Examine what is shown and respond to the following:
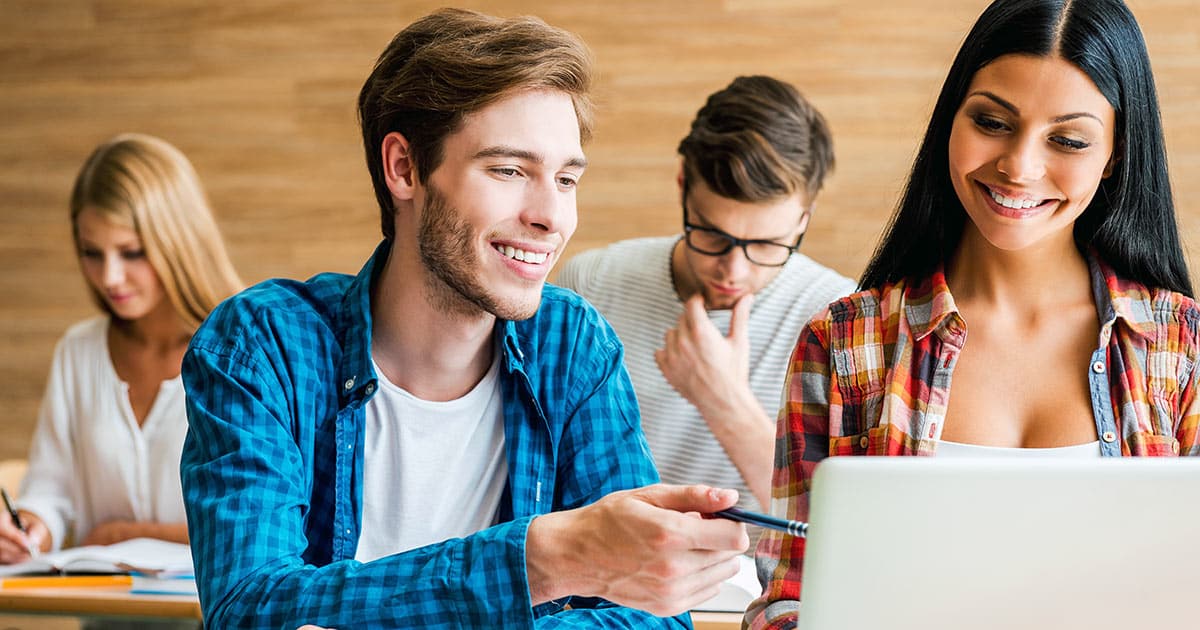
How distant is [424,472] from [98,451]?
1247mm

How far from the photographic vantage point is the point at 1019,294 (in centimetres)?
140

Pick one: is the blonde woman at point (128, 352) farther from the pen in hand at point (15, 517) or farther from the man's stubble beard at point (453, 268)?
the man's stubble beard at point (453, 268)

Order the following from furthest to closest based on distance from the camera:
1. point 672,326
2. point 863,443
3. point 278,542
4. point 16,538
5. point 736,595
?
point 672,326 → point 16,538 → point 736,595 → point 863,443 → point 278,542

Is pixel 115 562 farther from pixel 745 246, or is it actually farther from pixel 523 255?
pixel 745 246

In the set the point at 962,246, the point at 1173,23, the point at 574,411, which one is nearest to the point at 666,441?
the point at 574,411

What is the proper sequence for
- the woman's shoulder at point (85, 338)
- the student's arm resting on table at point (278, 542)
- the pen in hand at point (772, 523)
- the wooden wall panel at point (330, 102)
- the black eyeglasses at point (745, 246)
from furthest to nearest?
the wooden wall panel at point (330, 102)
the woman's shoulder at point (85, 338)
the black eyeglasses at point (745, 246)
the student's arm resting on table at point (278, 542)
the pen in hand at point (772, 523)

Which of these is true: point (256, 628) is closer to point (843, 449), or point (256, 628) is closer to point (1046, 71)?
point (843, 449)

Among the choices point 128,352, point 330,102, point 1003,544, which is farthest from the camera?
point 330,102

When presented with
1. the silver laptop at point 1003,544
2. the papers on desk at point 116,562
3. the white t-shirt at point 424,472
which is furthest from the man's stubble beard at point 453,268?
the papers on desk at point 116,562

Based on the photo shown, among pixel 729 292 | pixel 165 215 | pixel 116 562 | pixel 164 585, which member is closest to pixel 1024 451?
pixel 729 292

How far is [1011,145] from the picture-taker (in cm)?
127

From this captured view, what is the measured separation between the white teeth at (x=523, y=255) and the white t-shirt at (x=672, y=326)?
0.94 meters

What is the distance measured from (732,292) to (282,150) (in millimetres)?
2103

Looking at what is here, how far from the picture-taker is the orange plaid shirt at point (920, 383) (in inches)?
51.9
